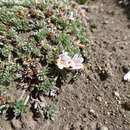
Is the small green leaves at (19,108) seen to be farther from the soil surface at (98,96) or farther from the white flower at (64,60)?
the white flower at (64,60)

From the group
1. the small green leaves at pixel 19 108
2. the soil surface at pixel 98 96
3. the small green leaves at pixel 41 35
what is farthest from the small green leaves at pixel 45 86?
the small green leaves at pixel 41 35

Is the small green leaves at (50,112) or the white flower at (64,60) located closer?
the small green leaves at (50,112)

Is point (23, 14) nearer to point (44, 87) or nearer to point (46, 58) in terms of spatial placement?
point (46, 58)

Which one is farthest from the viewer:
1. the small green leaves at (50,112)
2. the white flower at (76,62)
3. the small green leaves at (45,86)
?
the white flower at (76,62)

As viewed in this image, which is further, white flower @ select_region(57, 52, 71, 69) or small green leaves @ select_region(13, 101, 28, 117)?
white flower @ select_region(57, 52, 71, 69)

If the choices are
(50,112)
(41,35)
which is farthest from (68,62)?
(50,112)

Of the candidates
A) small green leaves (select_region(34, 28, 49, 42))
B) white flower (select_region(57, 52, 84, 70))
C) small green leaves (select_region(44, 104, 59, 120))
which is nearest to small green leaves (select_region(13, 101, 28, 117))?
small green leaves (select_region(44, 104, 59, 120))

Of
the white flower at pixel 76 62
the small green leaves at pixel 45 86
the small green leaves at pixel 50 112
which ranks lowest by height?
the small green leaves at pixel 50 112

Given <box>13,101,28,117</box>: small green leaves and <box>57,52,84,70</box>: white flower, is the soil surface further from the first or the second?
<box>57,52,84,70</box>: white flower
